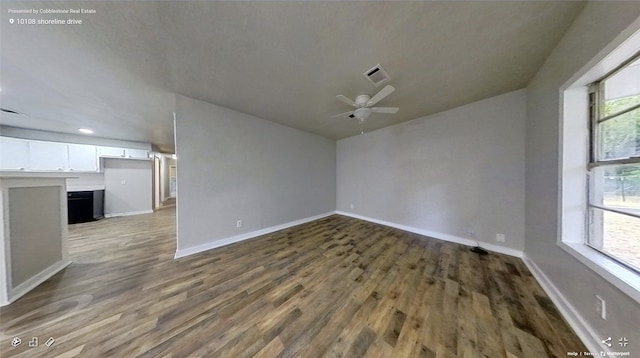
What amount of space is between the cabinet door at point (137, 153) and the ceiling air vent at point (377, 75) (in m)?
7.17

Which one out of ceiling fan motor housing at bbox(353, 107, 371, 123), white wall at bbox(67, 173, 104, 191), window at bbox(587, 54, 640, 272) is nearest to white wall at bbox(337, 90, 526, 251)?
window at bbox(587, 54, 640, 272)

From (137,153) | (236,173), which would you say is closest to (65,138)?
(137,153)

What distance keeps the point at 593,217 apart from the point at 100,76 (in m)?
5.35

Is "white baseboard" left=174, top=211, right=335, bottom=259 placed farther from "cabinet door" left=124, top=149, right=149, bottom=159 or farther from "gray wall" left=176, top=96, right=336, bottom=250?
"cabinet door" left=124, top=149, right=149, bottom=159

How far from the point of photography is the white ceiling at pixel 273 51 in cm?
131

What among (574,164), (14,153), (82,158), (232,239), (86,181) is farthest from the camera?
(86,181)

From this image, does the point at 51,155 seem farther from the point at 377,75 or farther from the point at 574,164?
the point at 574,164

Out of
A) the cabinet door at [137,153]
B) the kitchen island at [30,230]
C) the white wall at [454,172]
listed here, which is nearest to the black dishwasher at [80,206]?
the cabinet door at [137,153]

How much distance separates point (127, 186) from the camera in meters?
5.37

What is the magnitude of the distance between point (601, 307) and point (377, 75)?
257cm

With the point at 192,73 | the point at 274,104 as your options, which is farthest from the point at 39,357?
the point at 274,104

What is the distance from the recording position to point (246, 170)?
130 inches

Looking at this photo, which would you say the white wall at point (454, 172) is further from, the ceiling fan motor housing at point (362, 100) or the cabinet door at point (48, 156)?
the cabinet door at point (48, 156)

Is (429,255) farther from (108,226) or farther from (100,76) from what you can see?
(108,226)
